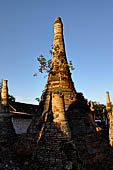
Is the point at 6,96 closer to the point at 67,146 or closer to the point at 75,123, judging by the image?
the point at 75,123

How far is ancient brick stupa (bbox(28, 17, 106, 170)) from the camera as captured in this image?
530cm

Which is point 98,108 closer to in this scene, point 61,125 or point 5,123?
point 5,123

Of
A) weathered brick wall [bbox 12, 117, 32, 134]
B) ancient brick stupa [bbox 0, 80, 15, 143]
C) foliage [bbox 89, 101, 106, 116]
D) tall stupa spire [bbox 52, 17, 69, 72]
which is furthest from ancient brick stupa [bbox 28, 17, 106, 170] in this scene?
foliage [bbox 89, 101, 106, 116]

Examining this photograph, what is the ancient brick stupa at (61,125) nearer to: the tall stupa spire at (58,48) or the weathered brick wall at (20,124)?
the tall stupa spire at (58,48)

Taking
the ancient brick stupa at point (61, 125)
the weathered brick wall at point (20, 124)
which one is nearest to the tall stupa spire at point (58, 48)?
the ancient brick stupa at point (61, 125)

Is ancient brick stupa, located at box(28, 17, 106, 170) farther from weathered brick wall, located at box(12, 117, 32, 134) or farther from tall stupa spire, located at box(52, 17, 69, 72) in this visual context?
weathered brick wall, located at box(12, 117, 32, 134)

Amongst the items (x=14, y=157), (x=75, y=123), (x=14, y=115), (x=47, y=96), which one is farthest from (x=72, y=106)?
(x=14, y=115)

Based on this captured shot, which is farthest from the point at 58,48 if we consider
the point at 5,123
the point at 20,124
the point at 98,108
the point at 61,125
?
the point at 98,108

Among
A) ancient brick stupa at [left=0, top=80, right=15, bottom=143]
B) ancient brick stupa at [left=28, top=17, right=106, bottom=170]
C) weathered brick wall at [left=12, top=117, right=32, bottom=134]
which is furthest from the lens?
weathered brick wall at [left=12, top=117, right=32, bottom=134]

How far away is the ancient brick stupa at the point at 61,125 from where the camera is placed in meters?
5.30

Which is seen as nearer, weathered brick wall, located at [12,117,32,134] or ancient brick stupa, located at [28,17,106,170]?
ancient brick stupa, located at [28,17,106,170]

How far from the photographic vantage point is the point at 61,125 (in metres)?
5.64

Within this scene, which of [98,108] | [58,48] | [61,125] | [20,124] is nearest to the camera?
[61,125]

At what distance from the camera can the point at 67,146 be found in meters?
5.38
